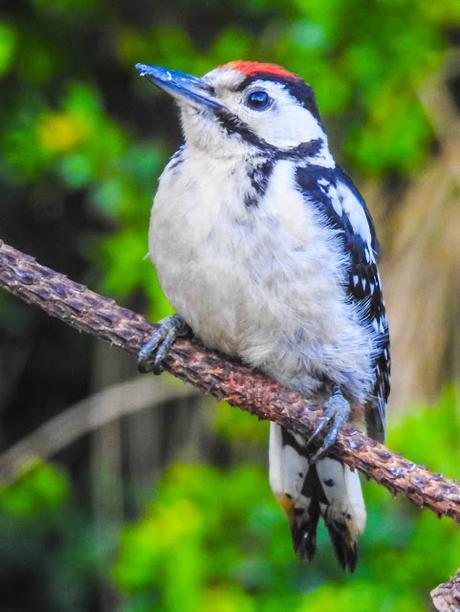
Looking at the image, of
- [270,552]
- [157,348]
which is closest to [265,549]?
[270,552]

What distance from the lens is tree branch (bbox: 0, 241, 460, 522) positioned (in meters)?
2.48

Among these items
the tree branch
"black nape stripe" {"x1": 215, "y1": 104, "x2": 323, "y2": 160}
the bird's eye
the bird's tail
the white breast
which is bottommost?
the tree branch

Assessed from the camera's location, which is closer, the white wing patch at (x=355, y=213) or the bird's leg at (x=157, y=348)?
the bird's leg at (x=157, y=348)

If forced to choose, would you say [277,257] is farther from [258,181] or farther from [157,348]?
[157,348]

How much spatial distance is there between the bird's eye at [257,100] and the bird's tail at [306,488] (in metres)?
0.86

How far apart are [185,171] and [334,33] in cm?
135

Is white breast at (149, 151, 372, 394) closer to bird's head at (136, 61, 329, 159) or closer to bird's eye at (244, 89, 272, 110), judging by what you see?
bird's head at (136, 61, 329, 159)

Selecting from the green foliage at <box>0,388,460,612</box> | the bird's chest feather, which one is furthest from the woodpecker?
the green foliage at <box>0,388,460,612</box>

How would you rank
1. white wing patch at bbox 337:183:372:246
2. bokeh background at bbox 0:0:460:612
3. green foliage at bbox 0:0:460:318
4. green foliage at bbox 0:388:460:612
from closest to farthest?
1. white wing patch at bbox 337:183:372:246
2. green foliage at bbox 0:388:460:612
3. bokeh background at bbox 0:0:460:612
4. green foliage at bbox 0:0:460:318

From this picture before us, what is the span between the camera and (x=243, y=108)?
3064 millimetres

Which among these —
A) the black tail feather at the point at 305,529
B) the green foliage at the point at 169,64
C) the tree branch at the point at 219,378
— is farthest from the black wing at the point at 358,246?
the green foliage at the point at 169,64

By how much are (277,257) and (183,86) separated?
512 mm

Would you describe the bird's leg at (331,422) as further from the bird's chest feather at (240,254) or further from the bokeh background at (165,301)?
the bokeh background at (165,301)

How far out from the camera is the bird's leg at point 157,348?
9.17ft
